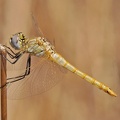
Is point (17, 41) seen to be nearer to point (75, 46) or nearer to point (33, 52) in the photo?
point (33, 52)

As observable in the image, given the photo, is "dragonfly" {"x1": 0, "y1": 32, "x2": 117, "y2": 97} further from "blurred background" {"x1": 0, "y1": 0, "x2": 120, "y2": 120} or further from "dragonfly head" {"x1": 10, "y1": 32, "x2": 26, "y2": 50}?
"blurred background" {"x1": 0, "y1": 0, "x2": 120, "y2": 120}

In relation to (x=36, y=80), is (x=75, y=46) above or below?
above

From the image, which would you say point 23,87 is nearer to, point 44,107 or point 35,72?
point 35,72

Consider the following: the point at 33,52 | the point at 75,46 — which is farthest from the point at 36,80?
the point at 75,46

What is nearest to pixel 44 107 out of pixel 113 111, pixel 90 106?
pixel 90 106

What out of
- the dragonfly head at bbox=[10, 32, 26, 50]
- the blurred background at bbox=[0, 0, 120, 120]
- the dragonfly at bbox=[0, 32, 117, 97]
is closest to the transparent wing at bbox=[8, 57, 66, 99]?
the dragonfly at bbox=[0, 32, 117, 97]

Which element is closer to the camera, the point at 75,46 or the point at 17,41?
the point at 17,41

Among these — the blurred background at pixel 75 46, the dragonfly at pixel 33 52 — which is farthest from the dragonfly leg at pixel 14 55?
the blurred background at pixel 75 46
